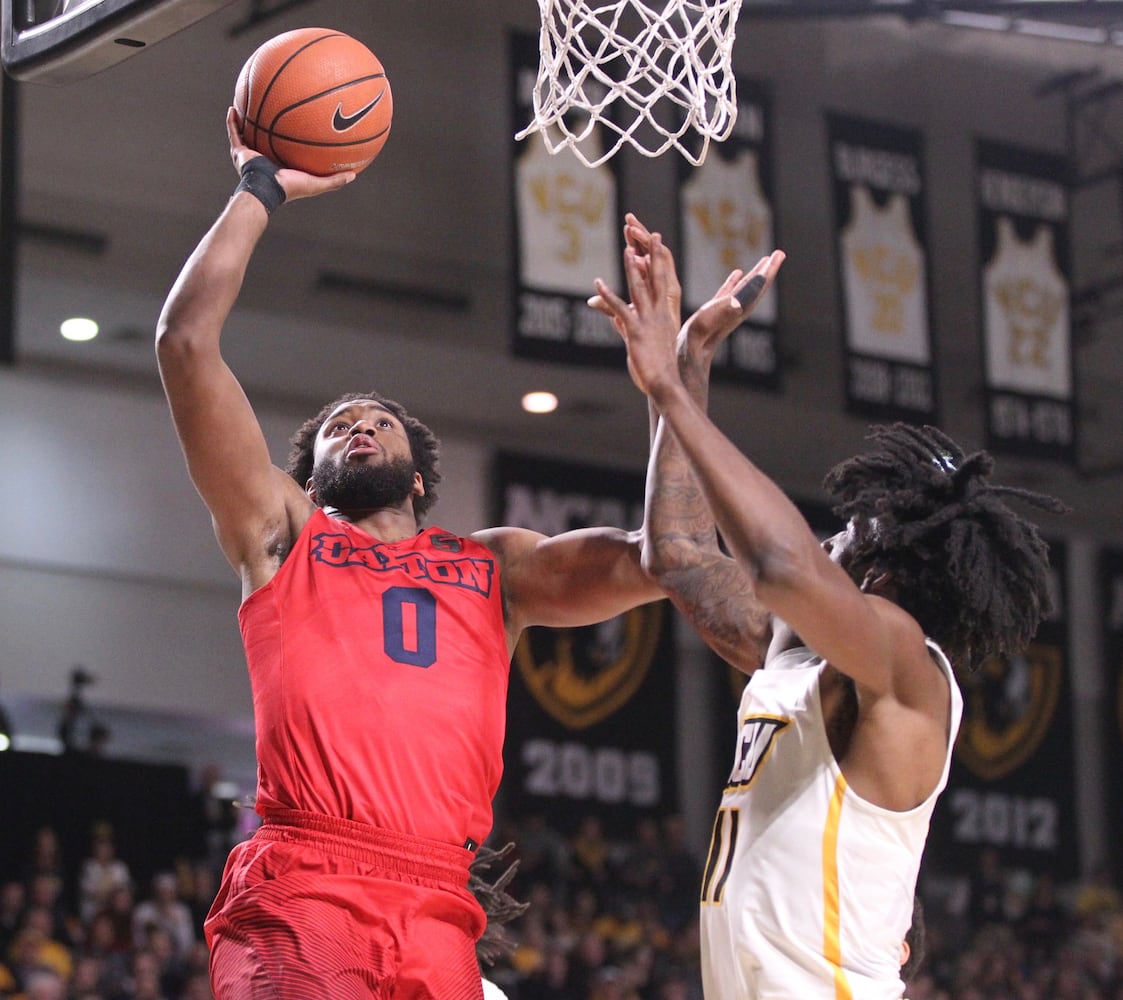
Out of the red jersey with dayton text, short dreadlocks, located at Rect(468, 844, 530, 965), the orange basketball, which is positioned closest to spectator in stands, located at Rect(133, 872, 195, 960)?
short dreadlocks, located at Rect(468, 844, 530, 965)

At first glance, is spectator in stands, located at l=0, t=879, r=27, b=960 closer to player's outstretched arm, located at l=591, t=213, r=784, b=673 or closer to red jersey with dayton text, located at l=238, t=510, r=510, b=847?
red jersey with dayton text, located at l=238, t=510, r=510, b=847

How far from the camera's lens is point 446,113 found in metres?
12.4

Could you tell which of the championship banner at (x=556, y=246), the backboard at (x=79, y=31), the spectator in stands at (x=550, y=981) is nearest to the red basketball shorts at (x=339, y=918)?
the backboard at (x=79, y=31)

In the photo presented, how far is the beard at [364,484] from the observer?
387 cm

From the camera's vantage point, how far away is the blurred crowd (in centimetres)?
916

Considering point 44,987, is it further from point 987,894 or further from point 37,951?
point 987,894

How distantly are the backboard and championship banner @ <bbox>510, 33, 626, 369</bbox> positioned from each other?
5991 millimetres

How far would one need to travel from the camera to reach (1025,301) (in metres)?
12.1

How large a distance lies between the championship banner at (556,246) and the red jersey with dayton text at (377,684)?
663 centimetres

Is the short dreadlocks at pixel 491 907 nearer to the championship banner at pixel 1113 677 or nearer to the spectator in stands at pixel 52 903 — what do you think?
the spectator in stands at pixel 52 903

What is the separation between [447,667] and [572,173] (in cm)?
730

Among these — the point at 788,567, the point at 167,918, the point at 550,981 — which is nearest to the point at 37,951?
the point at 167,918

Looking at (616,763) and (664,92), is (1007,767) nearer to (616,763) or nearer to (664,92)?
(616,763)

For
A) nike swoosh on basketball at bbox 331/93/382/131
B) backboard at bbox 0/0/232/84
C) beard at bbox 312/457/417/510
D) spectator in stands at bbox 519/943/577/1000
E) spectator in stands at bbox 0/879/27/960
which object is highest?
backboard at bbox 0/0/232/84
